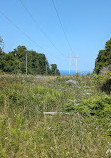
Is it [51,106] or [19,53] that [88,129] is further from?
[19,53]

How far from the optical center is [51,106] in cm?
514

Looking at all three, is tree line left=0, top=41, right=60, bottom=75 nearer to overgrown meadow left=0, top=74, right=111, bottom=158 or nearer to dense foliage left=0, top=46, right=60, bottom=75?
dense foliage left=0, top=46, right=60, bottom=75

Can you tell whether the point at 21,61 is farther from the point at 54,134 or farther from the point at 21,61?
the point at 54,134

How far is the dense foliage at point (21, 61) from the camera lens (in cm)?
3175

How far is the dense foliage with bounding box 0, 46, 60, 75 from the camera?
31750 mm

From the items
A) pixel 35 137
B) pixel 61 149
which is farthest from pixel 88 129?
pixel 35 137

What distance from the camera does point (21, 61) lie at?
118 ft

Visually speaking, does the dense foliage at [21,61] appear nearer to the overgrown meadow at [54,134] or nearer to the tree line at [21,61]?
the tree line at [21,61]

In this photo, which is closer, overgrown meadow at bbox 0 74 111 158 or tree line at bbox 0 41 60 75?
overgrown meadow at bbox 0 74 111 158

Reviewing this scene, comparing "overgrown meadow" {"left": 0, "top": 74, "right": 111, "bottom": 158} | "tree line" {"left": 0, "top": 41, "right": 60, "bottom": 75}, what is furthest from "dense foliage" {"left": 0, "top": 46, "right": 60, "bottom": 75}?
"overgrown meadow" {"left": 0, "top": 74, "right": 111, "bottom": 158}

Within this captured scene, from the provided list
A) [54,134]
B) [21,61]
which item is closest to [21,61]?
[21,61]

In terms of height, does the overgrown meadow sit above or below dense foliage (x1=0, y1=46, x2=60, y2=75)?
below

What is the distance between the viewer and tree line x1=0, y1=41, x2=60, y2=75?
31.7 meters

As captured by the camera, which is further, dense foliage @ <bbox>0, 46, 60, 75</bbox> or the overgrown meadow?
dense foliage @ <bbox>0, 46, 60, 75</bbox>
